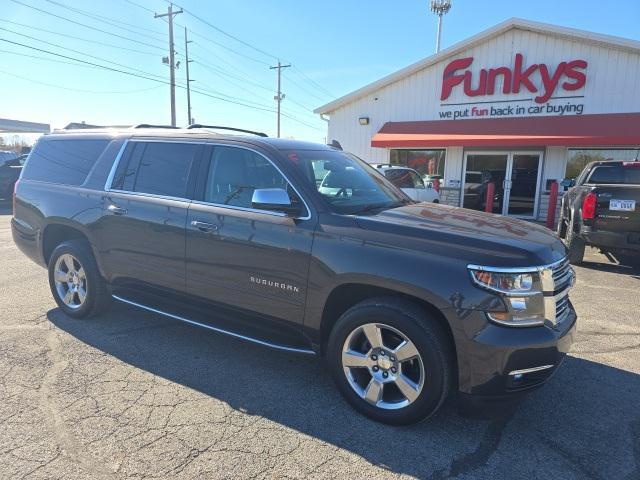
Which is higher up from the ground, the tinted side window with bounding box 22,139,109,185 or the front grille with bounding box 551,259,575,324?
the tinted side window with bounding box 22,139,109,185

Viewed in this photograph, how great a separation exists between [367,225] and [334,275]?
393 millimetres

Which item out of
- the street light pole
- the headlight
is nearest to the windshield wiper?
the headlight

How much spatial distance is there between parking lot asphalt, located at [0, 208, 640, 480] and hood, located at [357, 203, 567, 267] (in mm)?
1051

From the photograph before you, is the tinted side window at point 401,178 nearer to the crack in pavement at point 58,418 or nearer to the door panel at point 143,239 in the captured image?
the door panel at point 143,239

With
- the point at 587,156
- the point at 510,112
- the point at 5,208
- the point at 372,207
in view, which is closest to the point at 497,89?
the point at 510,112

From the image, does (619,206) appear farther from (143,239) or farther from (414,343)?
(143,239)

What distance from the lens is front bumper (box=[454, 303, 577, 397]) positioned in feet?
8.46

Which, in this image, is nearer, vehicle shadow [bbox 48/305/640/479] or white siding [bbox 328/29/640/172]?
vehicle shadow [bbox 48/305/640/479]

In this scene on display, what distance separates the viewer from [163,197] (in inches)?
153

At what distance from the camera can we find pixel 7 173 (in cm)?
1478

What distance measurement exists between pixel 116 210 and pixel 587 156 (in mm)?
14545

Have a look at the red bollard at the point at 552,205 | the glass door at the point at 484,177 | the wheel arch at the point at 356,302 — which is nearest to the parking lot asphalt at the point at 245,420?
the wheel arch at the point at 356,302

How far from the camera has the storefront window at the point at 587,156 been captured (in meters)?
13.8

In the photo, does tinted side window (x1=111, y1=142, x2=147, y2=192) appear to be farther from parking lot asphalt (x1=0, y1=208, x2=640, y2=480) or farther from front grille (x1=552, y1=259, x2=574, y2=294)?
front grille (x1=552, y1=259, x2=574, y2=294)
